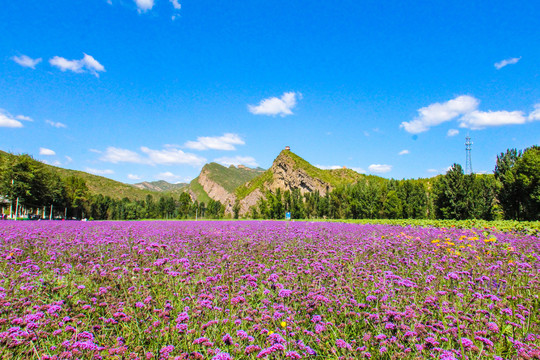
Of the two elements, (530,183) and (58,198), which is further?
(58,198)

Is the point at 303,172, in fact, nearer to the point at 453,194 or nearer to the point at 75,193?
the point at 453,194

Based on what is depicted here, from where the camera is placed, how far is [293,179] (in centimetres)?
12206

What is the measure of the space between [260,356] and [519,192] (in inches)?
2136

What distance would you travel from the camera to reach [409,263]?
5988 mm

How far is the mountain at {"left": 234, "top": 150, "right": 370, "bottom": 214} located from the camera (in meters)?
118

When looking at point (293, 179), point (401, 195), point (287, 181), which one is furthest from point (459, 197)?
point (287, 181)

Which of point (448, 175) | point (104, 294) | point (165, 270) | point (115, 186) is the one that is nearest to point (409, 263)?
point (165, 270)

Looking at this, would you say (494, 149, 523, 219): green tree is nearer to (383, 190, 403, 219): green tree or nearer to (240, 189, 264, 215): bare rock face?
(383, 190, 403, 219): green tree

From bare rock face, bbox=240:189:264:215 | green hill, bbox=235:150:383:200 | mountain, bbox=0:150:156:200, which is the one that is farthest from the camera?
mountain, bbox=0:150:156:200

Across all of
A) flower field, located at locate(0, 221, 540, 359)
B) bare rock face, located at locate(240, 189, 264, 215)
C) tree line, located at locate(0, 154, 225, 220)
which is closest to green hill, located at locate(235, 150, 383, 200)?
bare rock face, located at locate(240, 189, 264, 215)

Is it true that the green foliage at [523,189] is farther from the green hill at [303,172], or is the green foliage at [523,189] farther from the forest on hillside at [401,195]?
the green hill at [303,172]

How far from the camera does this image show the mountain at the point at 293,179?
11756 cm

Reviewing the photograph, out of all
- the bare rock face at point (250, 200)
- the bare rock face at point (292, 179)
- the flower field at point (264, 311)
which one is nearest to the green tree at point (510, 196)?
the flower field at point (264, 311)

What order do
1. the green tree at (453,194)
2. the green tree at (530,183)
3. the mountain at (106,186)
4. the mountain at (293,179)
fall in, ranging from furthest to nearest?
the mountain at (106,186) → the mountain at (293,179) → the green tree at (453,194) → the green tree at (530,183)
